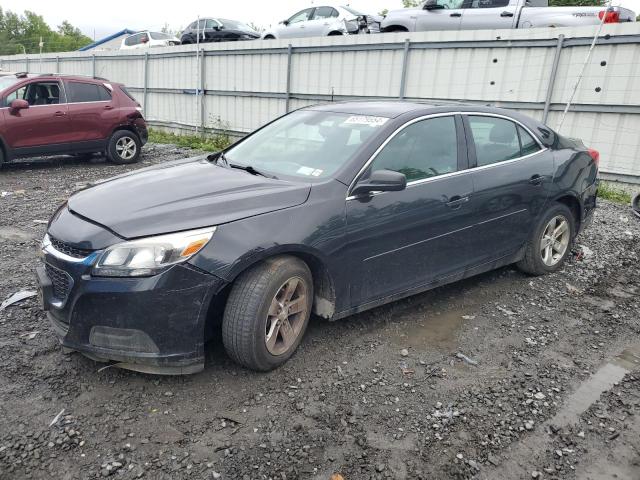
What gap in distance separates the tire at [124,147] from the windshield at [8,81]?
75.0 inches

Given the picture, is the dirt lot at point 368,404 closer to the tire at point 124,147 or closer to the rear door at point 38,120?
the rear door at point 38,120

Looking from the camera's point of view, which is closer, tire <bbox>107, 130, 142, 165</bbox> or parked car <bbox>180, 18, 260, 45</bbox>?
tire <bbox>107, 130, 142, 165</bbox>

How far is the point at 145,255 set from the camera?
2.77m

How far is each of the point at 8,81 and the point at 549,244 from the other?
31.4 ft

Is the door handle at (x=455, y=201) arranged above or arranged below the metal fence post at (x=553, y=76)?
below

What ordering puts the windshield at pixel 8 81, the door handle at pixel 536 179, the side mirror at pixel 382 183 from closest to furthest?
1. the side mirror at pixel 382 183
2. the door handle at pixel 536 179
3. the windshield at pixel 8 81

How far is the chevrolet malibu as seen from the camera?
9.20 feet

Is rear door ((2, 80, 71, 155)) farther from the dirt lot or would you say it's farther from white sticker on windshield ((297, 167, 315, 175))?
white sticker on windshield ((297, 167, 315, 175))

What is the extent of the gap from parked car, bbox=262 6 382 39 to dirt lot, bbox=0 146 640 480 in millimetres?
12817

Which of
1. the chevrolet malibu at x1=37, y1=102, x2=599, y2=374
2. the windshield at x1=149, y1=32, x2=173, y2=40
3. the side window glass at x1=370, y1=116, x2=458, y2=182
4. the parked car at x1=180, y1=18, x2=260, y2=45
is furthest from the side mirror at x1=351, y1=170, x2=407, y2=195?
the windshield at x1=149, y1=32, x2=173, y2=40

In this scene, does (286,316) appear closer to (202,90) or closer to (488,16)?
(488,16)

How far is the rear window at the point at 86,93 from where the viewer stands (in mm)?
9992

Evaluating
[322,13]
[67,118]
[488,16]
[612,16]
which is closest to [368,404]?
[612,16]

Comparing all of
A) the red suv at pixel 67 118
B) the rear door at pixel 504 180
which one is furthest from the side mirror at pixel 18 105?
the rear door at pixel 504 180
